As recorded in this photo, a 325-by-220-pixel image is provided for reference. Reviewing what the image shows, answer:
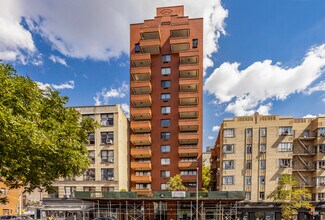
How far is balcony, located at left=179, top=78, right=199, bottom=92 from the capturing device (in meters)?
44.1

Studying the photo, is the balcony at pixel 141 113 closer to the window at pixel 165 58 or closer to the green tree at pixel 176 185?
the window at pixel 165 58

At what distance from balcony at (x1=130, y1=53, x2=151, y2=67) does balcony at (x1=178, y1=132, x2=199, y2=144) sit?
1699 cm

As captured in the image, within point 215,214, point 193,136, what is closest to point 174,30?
point 193,136

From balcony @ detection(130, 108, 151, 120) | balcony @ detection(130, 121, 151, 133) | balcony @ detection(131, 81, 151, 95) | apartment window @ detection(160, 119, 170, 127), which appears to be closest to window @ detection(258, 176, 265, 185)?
apartment window @ detection(160, 119, 170, 127)

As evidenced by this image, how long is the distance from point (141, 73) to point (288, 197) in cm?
3533

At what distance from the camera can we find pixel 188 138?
43312 mm

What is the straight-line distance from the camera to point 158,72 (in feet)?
156

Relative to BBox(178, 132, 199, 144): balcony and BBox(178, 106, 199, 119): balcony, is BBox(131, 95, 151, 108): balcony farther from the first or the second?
BBox(178, 132, 199, 144): balcony

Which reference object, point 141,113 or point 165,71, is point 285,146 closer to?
point 165,71

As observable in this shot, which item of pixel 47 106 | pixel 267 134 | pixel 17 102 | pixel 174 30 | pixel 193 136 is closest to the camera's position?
pixel 17 102

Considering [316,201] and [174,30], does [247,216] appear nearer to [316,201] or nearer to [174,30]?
[316,201]

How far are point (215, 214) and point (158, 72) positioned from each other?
29.8 meters

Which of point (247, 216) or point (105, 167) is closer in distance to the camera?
point (247, 216)

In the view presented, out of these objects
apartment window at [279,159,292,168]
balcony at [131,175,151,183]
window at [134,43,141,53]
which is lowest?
balcony at [131,175,151,183]
